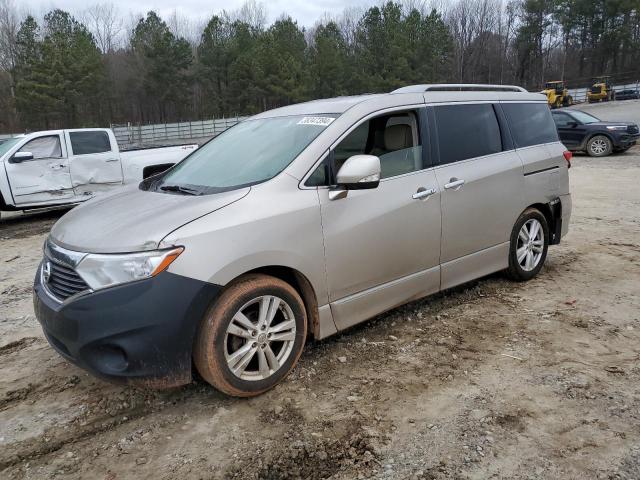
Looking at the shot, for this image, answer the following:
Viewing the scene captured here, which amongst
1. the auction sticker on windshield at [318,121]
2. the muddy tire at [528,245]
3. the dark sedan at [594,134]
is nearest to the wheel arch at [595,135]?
the dark sedan at [594,134]

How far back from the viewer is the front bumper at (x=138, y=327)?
2.74 meters

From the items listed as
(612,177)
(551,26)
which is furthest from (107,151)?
(551,26)

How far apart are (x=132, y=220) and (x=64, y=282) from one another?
1.71 feet

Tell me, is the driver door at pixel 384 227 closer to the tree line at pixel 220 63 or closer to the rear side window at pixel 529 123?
the rear side window at pixel 529 123

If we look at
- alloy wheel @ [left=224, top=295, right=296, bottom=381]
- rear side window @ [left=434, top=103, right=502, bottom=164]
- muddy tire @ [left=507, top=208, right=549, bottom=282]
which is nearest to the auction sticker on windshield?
rear side window @ [left=434, top=103, right=502, bottom=164]

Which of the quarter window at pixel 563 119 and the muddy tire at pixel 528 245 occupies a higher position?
the quarter window at pixel 563 119

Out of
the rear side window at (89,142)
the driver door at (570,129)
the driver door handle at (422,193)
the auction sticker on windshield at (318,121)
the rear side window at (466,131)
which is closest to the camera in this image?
the auction sticker on windshield at (318,121)

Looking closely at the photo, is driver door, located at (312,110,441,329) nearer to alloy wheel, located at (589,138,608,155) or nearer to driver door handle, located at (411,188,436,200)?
driver door handle, located at (411,188,436,200)

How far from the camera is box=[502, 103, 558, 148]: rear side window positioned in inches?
195

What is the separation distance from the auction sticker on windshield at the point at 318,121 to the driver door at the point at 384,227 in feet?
0.60

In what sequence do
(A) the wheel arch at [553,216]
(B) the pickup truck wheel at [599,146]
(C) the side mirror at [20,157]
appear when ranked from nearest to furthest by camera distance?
(A) the wheel arch at [553,216] < (C) the side mirror at [20,157] < (B) the pickup truck wheel at [599,146]

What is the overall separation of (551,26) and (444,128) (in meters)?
80.7

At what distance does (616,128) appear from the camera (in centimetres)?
1598

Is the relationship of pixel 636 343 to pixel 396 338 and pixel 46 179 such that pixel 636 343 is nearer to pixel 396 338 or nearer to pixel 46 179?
pixel 396 338
